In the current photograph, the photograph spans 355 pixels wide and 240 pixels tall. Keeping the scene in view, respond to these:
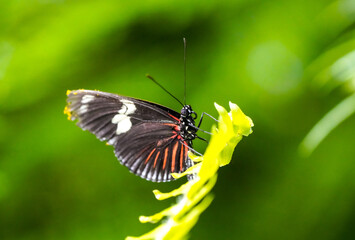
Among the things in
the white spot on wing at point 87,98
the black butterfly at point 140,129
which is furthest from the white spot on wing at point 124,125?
the white spot on wing at point 87,98

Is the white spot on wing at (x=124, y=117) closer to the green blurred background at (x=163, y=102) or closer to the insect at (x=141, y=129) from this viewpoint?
the insect at (x=141, y=129)

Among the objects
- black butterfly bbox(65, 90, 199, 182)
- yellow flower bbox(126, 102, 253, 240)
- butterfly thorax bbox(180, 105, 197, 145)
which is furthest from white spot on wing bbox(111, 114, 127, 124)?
yellow flower bbox(126, 102, 253, 240)

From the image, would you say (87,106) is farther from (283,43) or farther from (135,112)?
(283,43)

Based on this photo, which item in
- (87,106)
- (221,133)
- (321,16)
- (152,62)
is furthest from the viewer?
(152,62)

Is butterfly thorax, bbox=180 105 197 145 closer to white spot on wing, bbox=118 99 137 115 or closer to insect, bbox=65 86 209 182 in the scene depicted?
insect, bbox=65 86 209 182

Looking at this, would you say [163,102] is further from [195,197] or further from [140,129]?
[195,197]

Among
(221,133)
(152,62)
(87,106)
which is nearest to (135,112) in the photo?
(87,106)
